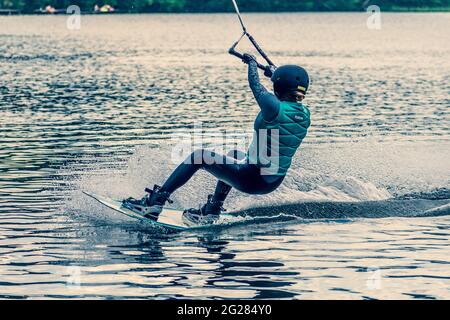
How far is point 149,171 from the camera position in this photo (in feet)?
68.5

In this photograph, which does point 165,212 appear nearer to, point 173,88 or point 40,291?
point 40,291

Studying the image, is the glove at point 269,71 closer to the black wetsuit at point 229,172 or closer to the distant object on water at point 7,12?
the black wetsuit at point 229,172

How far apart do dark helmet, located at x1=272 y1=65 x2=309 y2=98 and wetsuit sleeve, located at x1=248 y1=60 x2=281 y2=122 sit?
0.32 meters

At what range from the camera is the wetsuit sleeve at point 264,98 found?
643 inches

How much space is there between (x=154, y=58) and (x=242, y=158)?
61558 mm

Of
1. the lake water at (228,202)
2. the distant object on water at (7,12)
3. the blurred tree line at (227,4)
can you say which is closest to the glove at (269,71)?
the lake water at (228,202)

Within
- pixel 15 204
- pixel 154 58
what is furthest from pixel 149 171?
pixel 154 58

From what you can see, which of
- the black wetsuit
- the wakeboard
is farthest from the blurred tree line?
the black wetsuit

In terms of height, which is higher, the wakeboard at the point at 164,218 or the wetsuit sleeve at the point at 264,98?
the wetsuit sleeve at the point at 264,98

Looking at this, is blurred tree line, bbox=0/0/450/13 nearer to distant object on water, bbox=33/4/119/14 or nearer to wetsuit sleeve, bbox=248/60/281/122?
distant object on water, bbox=33/4/119/14

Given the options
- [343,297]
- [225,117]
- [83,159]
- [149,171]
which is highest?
[225,117]

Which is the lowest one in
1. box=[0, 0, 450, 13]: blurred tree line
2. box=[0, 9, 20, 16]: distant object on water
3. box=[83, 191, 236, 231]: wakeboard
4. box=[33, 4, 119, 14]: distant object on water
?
box=[83, 191, 236, 231]: wakeboard

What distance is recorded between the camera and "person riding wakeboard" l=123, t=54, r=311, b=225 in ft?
54.2

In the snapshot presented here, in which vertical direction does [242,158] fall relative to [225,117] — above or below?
below
